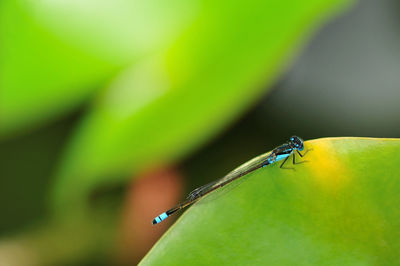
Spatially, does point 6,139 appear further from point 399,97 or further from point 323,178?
point 399,97

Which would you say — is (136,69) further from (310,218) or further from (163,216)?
(310,218)

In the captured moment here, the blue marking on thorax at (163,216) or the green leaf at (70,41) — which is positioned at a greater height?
the green leaf at (70,41)

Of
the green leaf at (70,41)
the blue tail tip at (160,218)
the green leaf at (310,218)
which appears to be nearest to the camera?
the green leaf at (310,218)

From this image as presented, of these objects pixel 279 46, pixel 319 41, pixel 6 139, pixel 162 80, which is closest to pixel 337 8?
pixel 319 41

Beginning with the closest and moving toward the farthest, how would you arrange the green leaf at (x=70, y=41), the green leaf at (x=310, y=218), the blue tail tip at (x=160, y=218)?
1. the green leaf at (x=310, y=218)
2. the green leaf at (x=70, y=41)
3. the blue tail tip at (x=160, y=218)

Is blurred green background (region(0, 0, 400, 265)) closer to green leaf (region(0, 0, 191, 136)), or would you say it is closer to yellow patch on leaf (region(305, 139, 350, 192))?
green leaf (region(0, 0, 191, 136))

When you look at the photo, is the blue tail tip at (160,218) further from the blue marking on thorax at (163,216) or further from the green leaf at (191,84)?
the green leaf at (191,84)

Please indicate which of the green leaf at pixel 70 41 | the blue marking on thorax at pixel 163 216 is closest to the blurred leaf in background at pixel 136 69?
the green leaf at pixel 70 41

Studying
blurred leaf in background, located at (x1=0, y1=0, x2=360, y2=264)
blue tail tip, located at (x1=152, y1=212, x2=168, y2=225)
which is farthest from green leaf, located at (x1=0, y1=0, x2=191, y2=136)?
blue tail tip, located at (x1=152, y1=212, x2=168, y2=225)
